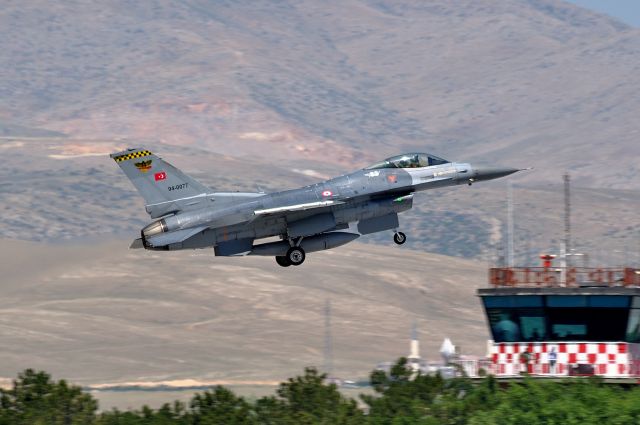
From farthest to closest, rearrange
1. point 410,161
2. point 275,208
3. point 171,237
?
1. point 410,161
2. point 275,208
3. point 171,237

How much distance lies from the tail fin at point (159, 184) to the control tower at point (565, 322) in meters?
12.6

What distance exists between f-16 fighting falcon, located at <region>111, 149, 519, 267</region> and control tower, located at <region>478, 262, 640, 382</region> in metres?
5.28

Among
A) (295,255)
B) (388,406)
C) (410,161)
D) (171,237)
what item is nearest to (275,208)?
(295,255)

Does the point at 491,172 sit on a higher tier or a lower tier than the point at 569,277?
higher

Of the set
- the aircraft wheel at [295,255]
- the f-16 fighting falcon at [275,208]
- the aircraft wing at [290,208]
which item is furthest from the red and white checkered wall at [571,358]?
the aircraft wing at [290,208]

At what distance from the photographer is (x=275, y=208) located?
196ft

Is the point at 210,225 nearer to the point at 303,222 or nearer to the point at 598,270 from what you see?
the point at 303,222

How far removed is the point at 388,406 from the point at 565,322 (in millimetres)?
10701

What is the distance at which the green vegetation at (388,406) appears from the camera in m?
53.2

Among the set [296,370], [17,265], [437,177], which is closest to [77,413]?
[437,177]

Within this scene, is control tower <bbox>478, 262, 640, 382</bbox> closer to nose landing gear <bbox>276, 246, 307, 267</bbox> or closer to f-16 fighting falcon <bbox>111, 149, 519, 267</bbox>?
f-16 fighting falcon <bbox>111, 149, 519, 267</bbox>

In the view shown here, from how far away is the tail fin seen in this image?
198 feet

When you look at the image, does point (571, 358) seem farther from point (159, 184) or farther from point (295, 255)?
point (159, 184)

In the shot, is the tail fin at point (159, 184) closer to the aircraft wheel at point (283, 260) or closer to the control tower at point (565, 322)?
the aircraft wheel at point (283, 260)
